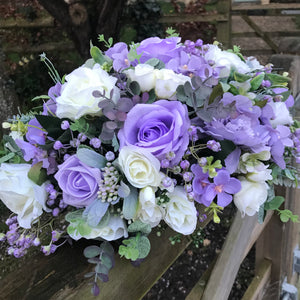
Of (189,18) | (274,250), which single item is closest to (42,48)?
(189,18)

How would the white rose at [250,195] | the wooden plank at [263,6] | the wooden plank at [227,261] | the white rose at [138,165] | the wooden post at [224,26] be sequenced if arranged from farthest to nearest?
1. the wooden plank at [263,6]
2. the wooden post at [224,26]
3. the wooden plank at [227,261]
4. the white rose at [250,195]
5. the white rose at [138,165]

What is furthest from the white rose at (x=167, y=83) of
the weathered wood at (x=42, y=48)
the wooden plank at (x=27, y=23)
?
the wooden plank at (x=27, y=23)

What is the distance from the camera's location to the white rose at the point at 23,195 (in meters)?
0.56

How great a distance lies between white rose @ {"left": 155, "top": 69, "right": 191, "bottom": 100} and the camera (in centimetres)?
59

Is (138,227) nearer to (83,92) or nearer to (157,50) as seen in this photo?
(83,92)

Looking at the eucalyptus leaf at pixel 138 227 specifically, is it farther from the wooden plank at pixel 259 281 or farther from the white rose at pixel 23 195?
the wooden plank at pixel 259 281

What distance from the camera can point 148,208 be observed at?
546 mm

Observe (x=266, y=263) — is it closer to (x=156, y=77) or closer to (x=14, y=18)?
(x=156, y=77)

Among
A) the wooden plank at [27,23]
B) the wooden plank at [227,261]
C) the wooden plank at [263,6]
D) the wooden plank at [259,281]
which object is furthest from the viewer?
the wooden plank at [263,6]

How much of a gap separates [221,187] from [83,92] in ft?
1.00

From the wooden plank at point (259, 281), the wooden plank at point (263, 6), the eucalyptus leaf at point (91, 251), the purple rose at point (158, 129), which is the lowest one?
the wooden plank at point (259, 281)

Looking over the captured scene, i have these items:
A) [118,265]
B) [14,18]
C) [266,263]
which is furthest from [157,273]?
[14,18]

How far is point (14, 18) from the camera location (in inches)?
110

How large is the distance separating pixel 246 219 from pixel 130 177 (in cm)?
69
